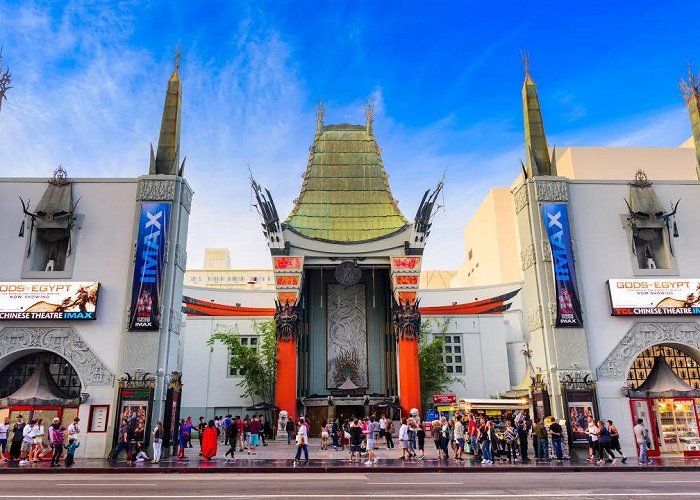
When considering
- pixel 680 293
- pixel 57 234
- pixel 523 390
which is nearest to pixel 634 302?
pixel 680 293

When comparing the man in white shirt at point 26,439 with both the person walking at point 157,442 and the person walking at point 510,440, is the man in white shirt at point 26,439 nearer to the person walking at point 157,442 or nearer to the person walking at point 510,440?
the person walking at point 157,442

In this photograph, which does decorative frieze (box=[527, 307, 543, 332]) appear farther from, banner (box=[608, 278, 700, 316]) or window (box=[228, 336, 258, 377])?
window (box=[228, 336, 258, 377])

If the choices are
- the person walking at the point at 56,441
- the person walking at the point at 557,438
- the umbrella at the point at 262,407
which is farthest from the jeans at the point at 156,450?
the umbrella at the point at 262,407

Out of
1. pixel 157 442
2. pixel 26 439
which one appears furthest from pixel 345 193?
pixel 26 439

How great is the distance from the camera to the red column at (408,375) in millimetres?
34875

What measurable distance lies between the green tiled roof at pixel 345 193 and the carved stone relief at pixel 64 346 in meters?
18.0

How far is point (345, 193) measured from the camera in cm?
4131

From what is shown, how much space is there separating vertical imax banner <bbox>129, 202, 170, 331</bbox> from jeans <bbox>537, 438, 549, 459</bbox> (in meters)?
14.6

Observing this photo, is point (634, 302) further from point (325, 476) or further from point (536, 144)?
point (325, 476)

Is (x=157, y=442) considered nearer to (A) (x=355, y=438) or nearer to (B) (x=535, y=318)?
(A) (x=355, y=438)

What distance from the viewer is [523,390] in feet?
112

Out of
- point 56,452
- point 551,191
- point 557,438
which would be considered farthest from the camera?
point 551,191

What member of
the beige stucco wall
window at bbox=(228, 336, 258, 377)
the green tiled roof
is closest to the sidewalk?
window at bbox=(228, 336, 258, 377)

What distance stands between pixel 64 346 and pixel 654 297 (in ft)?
76.8
